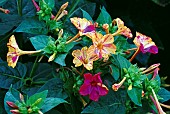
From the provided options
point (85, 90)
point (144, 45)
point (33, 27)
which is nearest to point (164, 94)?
point (144, 45)

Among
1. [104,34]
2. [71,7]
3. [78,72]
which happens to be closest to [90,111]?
[78,72]

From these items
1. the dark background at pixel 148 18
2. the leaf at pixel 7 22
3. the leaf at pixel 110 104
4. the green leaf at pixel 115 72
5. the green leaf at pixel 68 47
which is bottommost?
the dark background at pixel 148 18

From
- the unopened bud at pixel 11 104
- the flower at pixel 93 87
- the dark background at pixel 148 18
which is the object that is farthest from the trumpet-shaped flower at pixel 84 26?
the dark background at pixel 148 18

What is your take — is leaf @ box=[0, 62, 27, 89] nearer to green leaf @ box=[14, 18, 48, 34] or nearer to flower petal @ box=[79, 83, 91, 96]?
green leaf @ box=[14, 18, 48, 34]

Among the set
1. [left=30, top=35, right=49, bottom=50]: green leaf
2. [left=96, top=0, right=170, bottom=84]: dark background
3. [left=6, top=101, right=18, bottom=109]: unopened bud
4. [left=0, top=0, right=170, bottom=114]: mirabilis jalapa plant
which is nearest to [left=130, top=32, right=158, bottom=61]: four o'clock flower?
[left=0, top=0, right=170, bottom=114]: mirabilis jalapa plant

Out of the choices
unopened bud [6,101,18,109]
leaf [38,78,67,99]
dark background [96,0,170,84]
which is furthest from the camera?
dark background [96,0,170,84]

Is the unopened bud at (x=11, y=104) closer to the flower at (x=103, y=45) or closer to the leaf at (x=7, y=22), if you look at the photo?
the flower at (x=103, y=45)
